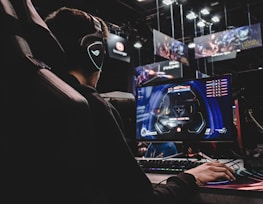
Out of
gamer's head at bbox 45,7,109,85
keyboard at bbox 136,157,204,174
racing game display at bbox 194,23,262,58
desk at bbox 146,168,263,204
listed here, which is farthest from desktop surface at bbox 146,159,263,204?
racing game display at bbox 194,23,262,58

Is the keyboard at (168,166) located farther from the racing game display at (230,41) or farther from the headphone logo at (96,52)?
the racing game display at (230,41)

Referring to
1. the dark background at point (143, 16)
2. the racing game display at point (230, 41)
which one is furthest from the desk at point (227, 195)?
the racing game display at point (230, 41)

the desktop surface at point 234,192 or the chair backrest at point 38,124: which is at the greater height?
the chair backrest at point 38,124

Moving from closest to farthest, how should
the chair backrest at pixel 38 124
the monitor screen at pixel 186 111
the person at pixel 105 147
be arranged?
1. the chair backrest at pixel 38 124
2. the person at pixel 105 147
3. the monitor screen at pixel 186 111

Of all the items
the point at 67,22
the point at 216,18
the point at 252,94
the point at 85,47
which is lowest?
the point at 252,94

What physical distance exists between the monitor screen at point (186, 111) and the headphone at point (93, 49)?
785mm

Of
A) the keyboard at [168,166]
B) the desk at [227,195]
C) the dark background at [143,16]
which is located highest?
the dark background at [143,16]

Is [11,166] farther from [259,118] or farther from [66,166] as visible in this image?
[259,118]

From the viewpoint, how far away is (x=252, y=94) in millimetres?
1625

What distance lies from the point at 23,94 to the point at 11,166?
148 mm

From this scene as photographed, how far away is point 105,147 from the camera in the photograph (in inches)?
36.9

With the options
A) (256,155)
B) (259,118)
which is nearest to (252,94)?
(259,118)

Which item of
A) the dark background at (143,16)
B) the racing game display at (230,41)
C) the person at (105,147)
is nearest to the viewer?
the person at (105,147)

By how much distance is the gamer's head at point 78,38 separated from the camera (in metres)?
1.12
